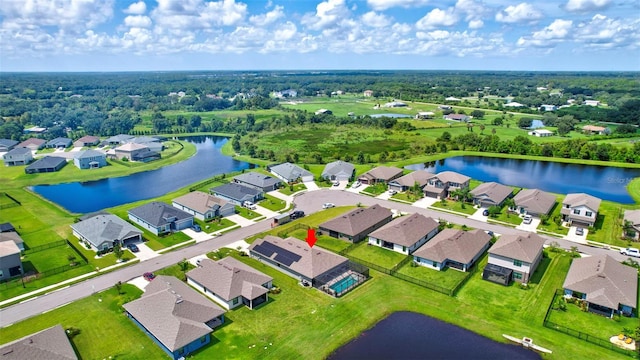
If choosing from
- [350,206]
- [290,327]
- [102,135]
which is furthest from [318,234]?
[102,135]

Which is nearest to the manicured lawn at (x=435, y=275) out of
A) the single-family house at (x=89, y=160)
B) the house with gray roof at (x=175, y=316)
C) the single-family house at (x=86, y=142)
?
the house with gray roof at (x=175, y=316)

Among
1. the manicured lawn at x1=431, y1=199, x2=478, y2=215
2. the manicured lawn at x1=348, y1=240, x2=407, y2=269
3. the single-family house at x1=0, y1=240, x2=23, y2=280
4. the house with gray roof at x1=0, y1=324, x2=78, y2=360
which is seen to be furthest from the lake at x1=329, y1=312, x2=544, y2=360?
the single-family house at x1=0, y1=240, x2=23, y2=280

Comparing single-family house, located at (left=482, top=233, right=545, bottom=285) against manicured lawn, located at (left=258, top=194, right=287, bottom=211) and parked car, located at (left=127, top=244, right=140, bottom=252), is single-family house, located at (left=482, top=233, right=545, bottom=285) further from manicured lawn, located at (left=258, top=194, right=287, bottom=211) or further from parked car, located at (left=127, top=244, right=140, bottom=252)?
parked car, located at (left=127, top=244, right=140, bottom=252)

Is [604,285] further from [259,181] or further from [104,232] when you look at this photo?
[104,232]

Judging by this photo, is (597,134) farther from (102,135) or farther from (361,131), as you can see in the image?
(102,135)

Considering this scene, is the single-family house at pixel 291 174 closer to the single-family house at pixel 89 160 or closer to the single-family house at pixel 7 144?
the single-family house at pixel 89 160
